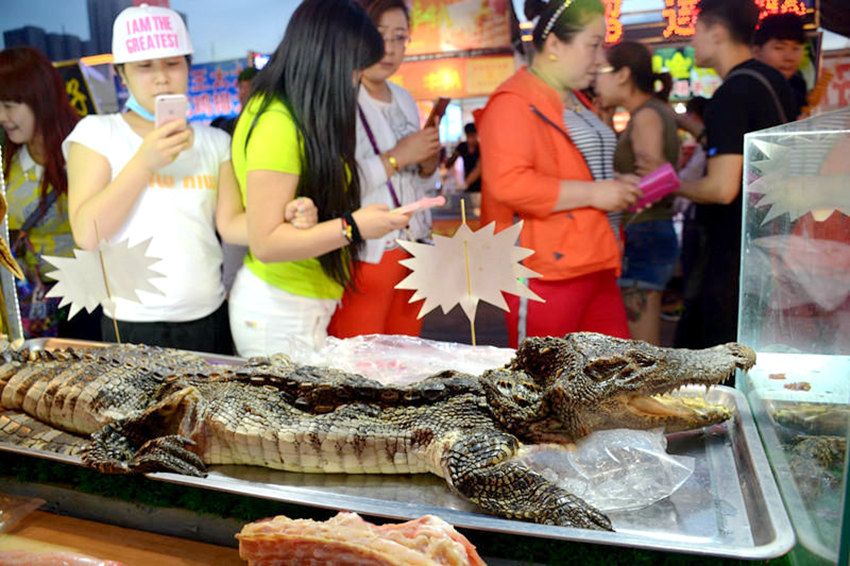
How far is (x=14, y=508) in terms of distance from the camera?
4.25 feet

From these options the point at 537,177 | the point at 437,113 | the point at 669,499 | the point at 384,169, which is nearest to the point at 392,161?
the point at 384,169

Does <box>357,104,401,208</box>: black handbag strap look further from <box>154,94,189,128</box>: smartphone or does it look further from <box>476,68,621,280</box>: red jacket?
<box>154,94,189,128</box>: smartphone

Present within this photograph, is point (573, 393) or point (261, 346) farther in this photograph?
point (261, 346)

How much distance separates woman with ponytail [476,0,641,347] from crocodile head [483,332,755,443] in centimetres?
69

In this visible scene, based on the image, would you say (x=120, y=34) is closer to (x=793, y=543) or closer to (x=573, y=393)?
(x=573, y=393)

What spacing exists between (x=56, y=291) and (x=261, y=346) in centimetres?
57

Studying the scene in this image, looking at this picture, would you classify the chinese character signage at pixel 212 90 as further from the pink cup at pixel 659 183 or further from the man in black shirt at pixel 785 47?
the man in black shirt at pixel 785 47

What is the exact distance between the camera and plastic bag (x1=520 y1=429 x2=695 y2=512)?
1.09m

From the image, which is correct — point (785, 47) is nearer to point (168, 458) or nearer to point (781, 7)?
point (781, 7)

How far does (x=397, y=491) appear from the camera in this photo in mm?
1174

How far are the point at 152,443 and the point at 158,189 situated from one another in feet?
3.13

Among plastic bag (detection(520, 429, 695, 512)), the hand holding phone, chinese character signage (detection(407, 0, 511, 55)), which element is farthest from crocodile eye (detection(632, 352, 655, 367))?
chinese character signage (detection(407, 0, 511, 55))

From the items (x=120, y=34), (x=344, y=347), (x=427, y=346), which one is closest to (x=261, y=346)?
(x=344, y=347)

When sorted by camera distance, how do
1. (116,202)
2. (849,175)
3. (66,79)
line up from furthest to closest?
→ (66,79) < (116,202) < (849,175)
